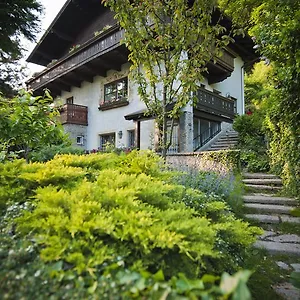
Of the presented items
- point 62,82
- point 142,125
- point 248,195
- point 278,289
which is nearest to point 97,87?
point 62,82

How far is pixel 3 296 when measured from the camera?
862 millimetres

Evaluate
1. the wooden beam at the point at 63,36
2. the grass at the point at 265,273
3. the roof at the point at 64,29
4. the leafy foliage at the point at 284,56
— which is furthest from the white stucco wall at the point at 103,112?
the grass at the point at 265,273

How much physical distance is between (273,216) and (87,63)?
34.4 ft

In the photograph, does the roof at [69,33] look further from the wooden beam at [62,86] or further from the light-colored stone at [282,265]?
the light-colored stone at [282,265]

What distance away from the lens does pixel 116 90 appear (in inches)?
494

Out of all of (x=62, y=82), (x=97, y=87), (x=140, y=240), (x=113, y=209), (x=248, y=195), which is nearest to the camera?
(x=140, y=240)

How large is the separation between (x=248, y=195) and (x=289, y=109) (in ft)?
6.07

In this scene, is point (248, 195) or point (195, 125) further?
point (195, 125)

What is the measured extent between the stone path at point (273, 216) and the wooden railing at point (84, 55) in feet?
23.4

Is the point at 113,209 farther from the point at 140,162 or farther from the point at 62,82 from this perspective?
the point at 62,82

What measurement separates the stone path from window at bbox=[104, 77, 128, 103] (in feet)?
24.2

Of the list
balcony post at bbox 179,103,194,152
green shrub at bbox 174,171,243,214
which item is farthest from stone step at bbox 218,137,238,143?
green shrub at bbox 174,171,243,214

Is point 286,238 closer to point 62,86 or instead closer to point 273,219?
point 273,219

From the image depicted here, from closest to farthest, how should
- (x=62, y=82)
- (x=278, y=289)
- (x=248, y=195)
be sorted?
(x=278, y=289)
(x=248, y=195)
(x=62, y=82)
